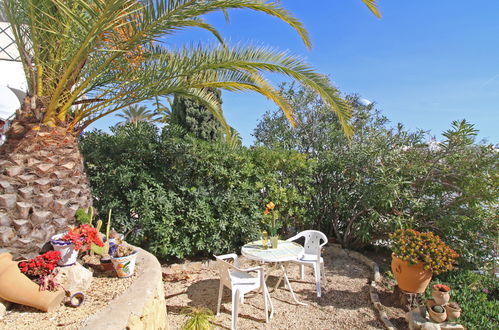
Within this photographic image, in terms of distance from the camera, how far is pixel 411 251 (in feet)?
13.0

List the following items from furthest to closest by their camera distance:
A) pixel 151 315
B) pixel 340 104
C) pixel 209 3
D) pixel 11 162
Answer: pixel 340 104, pixel 209 3, pixel 11 162, pixel 151 315

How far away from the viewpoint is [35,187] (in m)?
3.10

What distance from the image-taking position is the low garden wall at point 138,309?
2100mm

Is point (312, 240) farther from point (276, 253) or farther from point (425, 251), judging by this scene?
point (425, 251)

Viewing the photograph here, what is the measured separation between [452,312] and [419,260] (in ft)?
2.23

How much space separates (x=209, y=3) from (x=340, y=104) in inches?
86.9

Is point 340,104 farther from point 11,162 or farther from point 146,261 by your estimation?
point 11,162

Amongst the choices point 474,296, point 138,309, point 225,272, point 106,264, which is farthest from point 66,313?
point 474,296

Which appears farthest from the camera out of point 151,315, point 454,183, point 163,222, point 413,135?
Answer: point 413,135

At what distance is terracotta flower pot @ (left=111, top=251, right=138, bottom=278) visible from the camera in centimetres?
302

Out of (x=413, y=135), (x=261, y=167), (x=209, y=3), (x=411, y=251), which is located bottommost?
(x=411, y=251)

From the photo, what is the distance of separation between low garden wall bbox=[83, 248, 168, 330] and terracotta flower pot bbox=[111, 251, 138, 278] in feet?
0.42

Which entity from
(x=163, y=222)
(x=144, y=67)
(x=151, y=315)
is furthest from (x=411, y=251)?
(x=144, y=67)

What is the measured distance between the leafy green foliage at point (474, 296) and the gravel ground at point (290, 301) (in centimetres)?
116
